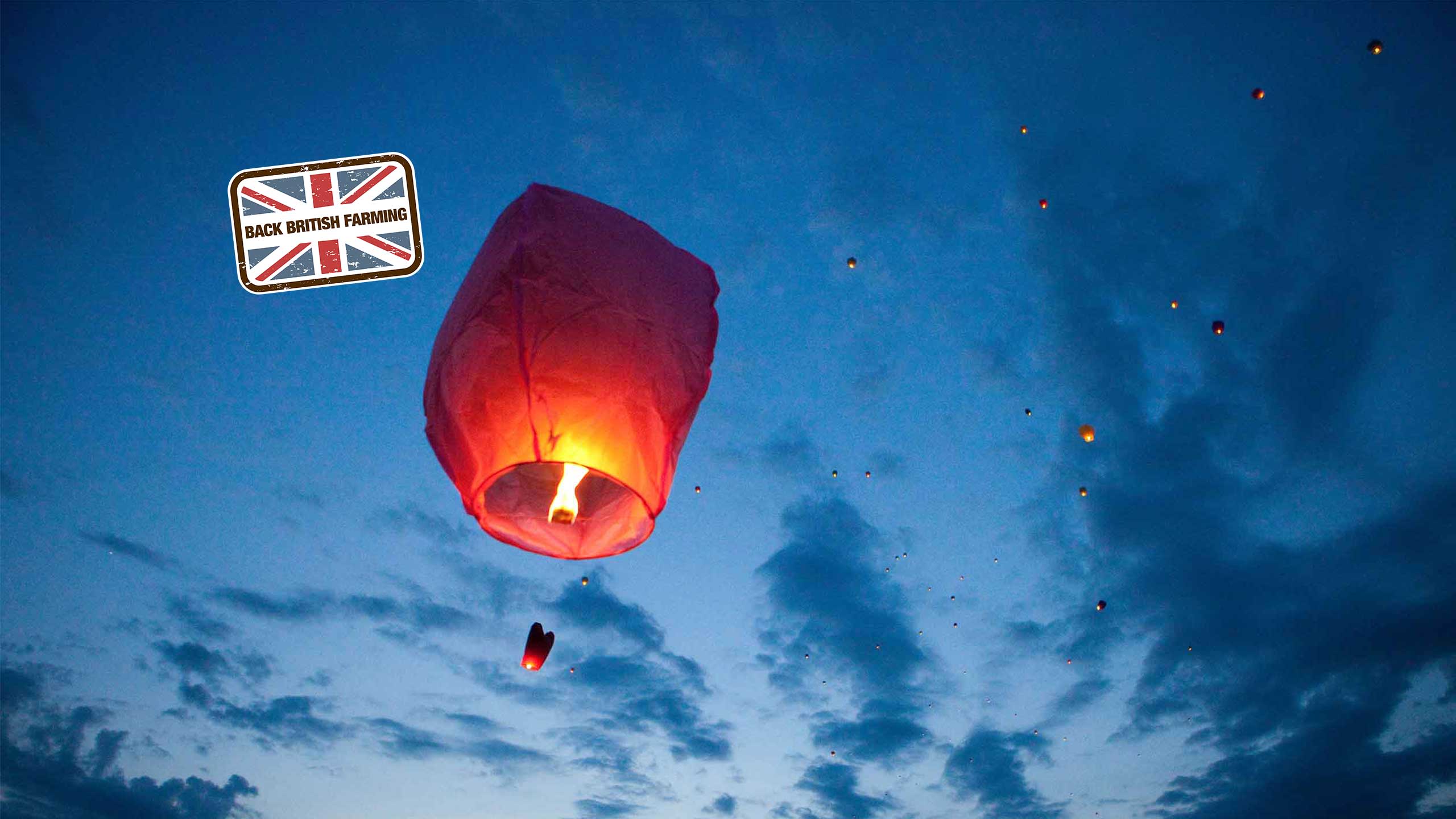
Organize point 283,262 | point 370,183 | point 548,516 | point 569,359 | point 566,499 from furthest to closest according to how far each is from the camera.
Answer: point 370,183, point 283,262, point 548,516, point 566,499, point 569,359

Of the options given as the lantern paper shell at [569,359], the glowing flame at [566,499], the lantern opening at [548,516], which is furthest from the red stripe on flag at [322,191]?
the glowing flame at [566,499]

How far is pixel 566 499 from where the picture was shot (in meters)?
1.97

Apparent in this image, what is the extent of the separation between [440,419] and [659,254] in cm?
69

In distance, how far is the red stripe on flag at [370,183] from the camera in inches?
122

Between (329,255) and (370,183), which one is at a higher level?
(370,183)

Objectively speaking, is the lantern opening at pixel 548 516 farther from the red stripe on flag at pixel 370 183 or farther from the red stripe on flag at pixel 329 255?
the red stripe on flag at pixel 370 183

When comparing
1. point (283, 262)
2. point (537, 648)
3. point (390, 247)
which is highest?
point (390, 247)

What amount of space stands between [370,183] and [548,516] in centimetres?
168

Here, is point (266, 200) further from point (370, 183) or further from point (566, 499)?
point (566, 499)

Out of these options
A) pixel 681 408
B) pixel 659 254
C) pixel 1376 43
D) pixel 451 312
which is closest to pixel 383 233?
pixel 451 312

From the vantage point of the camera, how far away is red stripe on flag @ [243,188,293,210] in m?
2.96

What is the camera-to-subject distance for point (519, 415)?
6.10 ft

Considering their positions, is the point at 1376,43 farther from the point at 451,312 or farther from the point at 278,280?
the point at 278,280

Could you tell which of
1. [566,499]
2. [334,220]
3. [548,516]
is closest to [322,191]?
[334,220]
